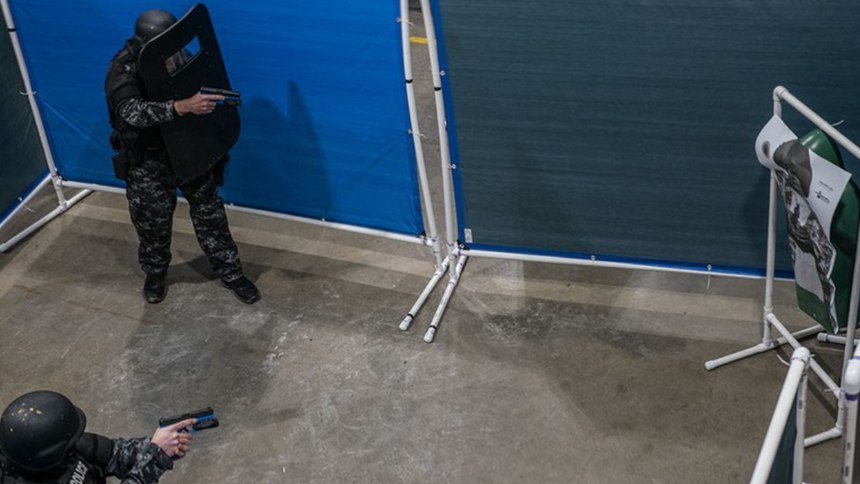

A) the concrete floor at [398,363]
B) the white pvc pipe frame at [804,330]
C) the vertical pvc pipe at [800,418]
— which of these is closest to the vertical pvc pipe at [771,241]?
the white pvc pipe frame at [804,330]

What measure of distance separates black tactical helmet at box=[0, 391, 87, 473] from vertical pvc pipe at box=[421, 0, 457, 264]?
246 cm

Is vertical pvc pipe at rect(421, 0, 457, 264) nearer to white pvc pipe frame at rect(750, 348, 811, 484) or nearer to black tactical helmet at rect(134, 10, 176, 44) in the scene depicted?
black tactical helmet at rect(134, 10, 176, 44)

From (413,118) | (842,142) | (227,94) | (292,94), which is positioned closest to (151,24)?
(227,94)

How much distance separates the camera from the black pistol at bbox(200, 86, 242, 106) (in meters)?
5.34

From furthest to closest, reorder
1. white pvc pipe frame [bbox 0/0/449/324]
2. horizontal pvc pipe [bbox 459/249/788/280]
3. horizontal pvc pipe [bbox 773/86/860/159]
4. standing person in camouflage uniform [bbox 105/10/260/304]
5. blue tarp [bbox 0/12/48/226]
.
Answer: blue tarp [bbox 0/12/48/226] < horizontal pvc pipe [bbox 459/249/788/280] < white pvc pipe frame [bbox 0/0/449/324] < standing person in camouflage uniform [bbox 105/10/260/304] < horizontal pvc pipe [bbox 773/86/860/159]

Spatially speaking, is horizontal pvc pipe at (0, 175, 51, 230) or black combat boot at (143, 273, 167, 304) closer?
black combat boot at (143, 273, 167, 304)

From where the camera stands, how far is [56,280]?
649cm

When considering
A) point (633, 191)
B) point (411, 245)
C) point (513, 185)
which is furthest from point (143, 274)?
point (633, 191)

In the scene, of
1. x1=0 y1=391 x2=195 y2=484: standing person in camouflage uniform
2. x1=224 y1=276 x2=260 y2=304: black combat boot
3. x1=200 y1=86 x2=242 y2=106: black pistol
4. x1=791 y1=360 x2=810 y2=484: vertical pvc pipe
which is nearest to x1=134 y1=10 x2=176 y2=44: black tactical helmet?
x1=200 y1=86 x2=242 y2=106: black pistol

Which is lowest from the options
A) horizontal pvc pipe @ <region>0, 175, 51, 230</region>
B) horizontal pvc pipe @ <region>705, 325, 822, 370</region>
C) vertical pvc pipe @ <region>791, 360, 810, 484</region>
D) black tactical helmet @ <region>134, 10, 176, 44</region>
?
horizontal pvc pipe @ <region>705, 325, 822, 370</region>

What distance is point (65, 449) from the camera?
144 inches

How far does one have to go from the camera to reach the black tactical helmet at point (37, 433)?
11.7 ft

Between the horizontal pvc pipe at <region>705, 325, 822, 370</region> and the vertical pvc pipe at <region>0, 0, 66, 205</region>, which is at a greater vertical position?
the vertical pvc pipe at <region>0, 0, 66, 205</region>

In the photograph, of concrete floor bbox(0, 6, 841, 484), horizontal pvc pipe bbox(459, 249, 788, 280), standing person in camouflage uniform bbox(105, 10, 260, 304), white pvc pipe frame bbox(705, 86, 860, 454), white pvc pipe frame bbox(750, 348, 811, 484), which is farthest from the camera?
horizontal pvc pipe bbox(459, 249, 788, 280)
